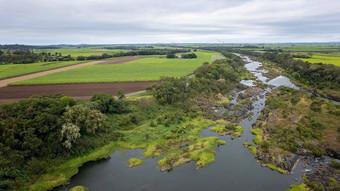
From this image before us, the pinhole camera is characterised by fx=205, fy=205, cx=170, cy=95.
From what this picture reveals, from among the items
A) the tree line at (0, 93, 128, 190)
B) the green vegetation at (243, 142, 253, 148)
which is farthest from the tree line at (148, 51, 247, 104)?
the green vegetation at (243, 142, 253, 148)

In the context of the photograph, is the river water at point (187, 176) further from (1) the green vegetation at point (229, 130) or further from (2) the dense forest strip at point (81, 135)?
(1) the green vegetation at point (229, 130)

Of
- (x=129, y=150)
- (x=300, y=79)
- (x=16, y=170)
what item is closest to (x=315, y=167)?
(x=129, y=150)

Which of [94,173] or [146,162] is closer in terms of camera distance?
[94,173]

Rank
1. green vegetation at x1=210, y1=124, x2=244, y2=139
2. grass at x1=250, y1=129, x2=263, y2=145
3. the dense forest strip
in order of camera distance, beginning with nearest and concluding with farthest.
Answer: the dense forest strip
grass at x1=250, y1=129, x2=263, y2=145
green vegetation at x1=210, y1=124, x2=244, y2=139

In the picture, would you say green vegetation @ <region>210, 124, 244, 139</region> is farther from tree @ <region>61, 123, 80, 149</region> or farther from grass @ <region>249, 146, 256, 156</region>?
tree @ <region>61, 123, 80, 149</region>

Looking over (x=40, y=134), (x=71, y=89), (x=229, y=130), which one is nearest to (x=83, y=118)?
(x=40, y=134)

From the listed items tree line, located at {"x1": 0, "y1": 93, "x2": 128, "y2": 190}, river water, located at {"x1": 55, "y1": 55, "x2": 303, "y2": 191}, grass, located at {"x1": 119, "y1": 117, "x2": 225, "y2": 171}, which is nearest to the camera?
river water, located at {"x1": 55, "y1": 55, "x2": 303, "y2": 191}

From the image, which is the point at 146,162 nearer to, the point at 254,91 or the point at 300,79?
the point at 254,91
